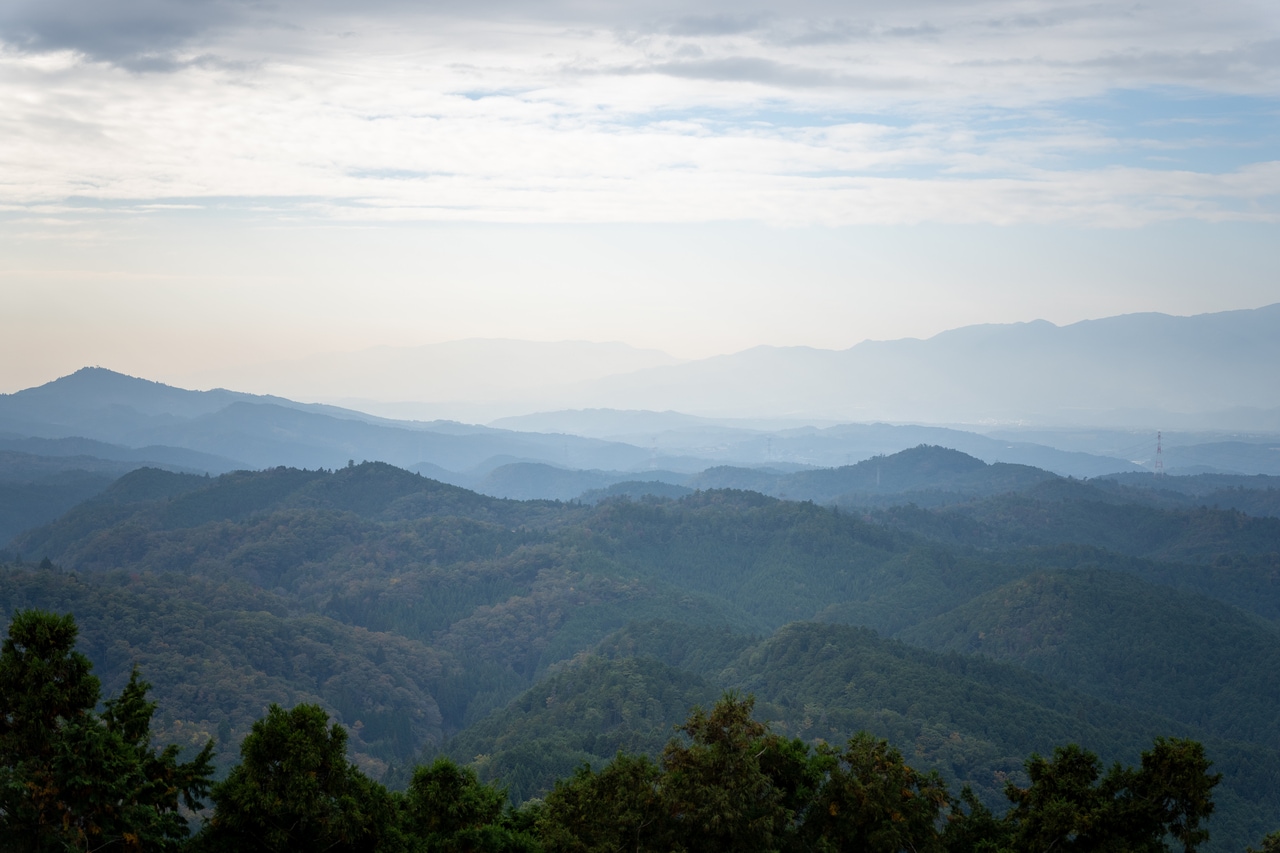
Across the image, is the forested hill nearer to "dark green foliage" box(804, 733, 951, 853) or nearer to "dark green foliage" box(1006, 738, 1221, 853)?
"dark green foliage" box(804, 733, 951, 853)

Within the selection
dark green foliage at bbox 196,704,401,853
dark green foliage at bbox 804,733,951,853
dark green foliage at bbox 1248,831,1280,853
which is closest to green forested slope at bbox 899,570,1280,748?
dark green foliage at bbox 1248,831,1280,853

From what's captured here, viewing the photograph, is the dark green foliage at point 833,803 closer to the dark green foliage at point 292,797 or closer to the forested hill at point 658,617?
the dark green foliage at point 292,797

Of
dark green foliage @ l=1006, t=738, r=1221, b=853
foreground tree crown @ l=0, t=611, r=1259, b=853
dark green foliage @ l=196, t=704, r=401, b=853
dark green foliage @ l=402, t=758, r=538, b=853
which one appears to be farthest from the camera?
dark green foliage @ l=402, t=758, r=538, b=853

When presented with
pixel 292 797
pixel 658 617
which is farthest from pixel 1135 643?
pixel 292 797

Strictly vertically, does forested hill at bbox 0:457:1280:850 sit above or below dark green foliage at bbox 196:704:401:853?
below

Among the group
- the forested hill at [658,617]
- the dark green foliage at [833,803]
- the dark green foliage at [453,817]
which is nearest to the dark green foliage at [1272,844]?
the dark green foliage at [833,803]

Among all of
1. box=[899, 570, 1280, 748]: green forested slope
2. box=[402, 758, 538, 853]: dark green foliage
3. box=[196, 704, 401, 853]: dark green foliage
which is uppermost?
box=[196, 704, 401, 853]: dark green foliage

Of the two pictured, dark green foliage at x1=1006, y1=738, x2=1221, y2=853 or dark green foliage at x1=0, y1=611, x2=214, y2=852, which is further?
dark green foliage at x1=1006, y1=738, x2=1221, y2=853
